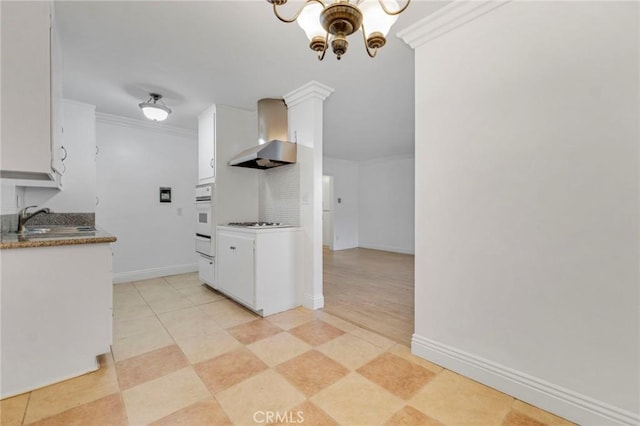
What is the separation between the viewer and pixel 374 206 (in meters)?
7.40

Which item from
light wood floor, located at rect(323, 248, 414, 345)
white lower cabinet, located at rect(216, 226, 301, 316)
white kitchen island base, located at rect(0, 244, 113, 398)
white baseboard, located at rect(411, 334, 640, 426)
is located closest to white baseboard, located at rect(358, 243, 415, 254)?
light wood floor, located at rect(323, 248, 414, 345)

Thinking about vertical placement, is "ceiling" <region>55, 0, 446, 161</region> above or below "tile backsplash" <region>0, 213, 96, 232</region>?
above

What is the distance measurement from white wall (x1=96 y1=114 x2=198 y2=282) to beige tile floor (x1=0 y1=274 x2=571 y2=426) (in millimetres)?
1971

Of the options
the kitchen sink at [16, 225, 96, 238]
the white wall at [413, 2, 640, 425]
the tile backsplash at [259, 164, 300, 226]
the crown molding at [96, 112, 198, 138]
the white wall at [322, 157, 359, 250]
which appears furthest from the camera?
the white wall at [322, 157, 359, 250]

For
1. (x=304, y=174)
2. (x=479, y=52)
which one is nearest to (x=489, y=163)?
(x=479, y=52)

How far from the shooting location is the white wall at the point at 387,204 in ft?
21.9

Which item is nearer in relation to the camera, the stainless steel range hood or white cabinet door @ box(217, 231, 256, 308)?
white cabinet door @ box(217, 231, 256, 308)

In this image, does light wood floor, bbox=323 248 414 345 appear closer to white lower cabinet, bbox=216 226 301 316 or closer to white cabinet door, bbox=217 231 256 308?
white lower cabinet, bbox=216 226 301 316

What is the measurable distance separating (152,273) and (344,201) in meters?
4.85

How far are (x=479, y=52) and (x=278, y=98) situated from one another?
2206mm

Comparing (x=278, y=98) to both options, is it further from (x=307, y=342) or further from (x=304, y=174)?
(x=307, y=342)

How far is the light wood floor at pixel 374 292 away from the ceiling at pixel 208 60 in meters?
2.47

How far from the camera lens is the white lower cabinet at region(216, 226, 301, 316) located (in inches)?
105

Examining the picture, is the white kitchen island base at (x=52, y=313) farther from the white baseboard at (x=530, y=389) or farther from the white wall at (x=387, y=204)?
the white wall at (x=387, y=204)
